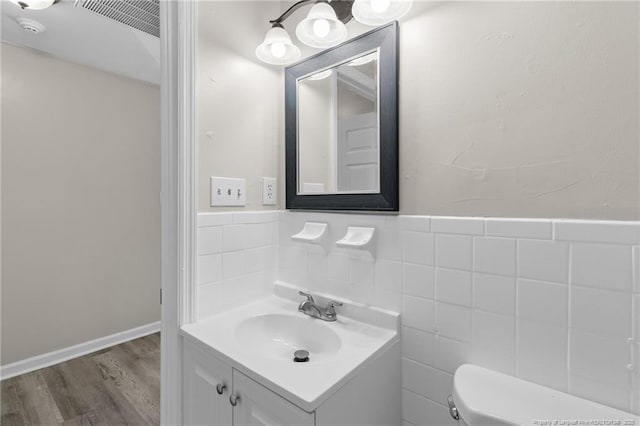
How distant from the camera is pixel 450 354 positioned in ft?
2.87

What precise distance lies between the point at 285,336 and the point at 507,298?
775mm

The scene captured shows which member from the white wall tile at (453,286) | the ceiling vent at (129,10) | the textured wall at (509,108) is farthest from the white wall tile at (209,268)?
the ceiling vent at (129,10)

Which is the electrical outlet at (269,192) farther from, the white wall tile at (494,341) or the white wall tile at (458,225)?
the white wall tile at (494,341)

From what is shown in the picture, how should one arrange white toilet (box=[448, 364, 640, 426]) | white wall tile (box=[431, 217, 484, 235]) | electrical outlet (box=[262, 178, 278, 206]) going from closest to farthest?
1. white toilet (box=[448, 364, 640, 426])
2. white wall tile (box=[431, 217, 484, 235])
3. electrical outlet (box=[262, 178, 278, 206])

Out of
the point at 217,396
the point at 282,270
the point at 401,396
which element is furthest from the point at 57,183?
the point at 401,396

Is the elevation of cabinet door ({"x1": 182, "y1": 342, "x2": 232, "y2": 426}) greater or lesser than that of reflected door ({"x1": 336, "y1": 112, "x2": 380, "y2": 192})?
lesser

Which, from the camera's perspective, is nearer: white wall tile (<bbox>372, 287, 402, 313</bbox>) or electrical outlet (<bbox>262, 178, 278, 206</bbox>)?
white wall tile (<bbox>372, 287, 402, 313</bbox>)

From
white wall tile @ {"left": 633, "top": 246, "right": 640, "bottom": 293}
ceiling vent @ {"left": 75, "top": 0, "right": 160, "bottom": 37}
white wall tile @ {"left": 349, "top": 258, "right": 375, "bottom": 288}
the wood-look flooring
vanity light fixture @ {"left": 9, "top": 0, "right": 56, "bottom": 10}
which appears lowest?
the wood-look flooring

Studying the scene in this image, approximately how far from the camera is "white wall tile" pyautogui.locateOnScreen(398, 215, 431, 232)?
92cm

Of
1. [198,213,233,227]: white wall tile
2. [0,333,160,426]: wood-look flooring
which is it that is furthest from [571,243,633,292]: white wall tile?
[0,333,160,426]: wood-look flooring

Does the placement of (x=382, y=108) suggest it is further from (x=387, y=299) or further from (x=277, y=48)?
(x=387, y=299)

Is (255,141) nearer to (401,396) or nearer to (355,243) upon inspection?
(355,243)

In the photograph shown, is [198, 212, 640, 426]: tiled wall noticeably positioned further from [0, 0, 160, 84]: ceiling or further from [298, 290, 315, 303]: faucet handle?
[0, 0, 160, 84]: ceiling

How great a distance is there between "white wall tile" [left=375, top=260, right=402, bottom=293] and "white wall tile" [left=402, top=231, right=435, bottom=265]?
5 centimetres
